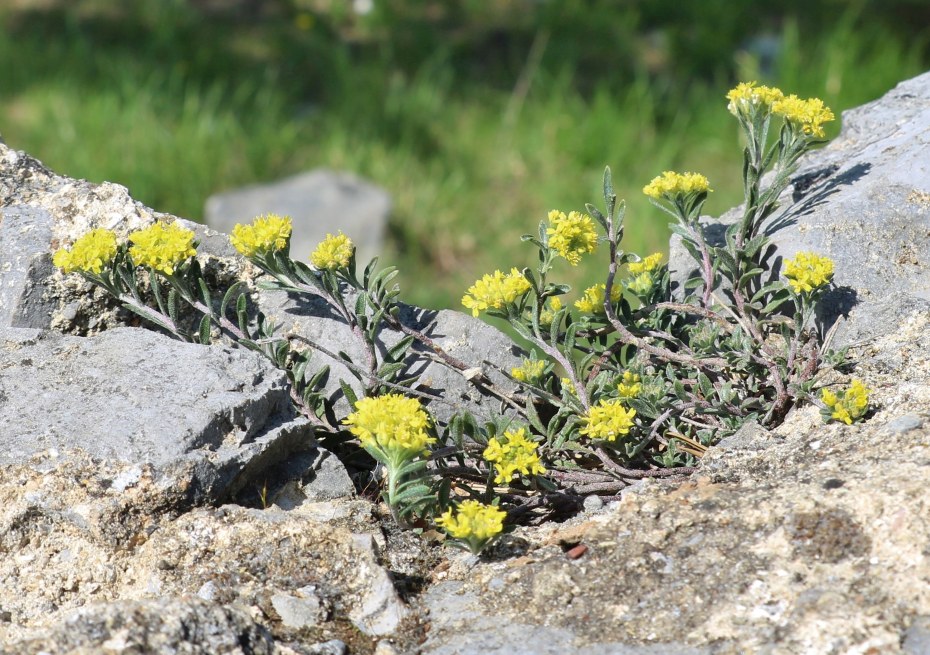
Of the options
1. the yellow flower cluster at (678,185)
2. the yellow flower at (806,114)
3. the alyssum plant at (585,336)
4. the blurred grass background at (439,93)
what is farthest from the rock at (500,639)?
the blurred grass background at (439,93)

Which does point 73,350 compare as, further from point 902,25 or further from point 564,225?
point 902,25

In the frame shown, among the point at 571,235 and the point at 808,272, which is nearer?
the point at 808,272

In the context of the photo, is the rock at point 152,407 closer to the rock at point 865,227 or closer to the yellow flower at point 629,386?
the yellow flower at point 629,386

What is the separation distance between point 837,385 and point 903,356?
0.51 ft

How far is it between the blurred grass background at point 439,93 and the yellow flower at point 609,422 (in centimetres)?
352

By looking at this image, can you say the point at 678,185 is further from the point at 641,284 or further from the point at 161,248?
the point at 161,248

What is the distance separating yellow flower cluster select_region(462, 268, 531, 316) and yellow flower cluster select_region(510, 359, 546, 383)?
136 millimetres

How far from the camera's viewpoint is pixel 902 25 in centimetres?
707

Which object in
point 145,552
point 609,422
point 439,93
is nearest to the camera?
point 145,552

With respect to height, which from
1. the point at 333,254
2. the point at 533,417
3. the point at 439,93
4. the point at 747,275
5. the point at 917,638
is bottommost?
the point at 917,638

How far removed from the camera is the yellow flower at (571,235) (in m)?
2.17

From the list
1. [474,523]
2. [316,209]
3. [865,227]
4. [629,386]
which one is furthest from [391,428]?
[316,209]

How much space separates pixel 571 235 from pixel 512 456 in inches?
20.2

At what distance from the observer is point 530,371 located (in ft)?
7.14
